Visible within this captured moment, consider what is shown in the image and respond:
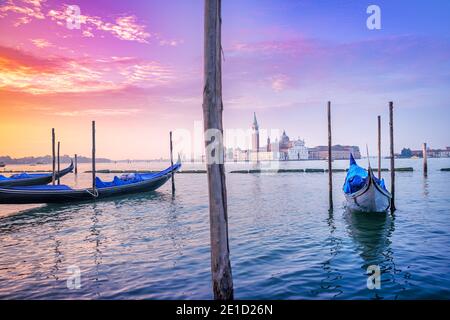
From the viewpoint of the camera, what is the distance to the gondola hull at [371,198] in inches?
466

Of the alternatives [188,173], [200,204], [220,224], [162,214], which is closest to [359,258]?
[220,224]

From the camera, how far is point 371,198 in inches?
478

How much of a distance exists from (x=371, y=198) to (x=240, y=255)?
670 cm

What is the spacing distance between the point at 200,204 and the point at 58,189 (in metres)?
7.59

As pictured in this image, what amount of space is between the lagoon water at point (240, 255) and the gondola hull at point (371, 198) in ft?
1.32

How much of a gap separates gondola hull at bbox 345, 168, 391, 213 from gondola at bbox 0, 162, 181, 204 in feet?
47.2

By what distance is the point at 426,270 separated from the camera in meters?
6.52

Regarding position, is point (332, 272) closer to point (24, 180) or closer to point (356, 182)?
point (356, 182)
